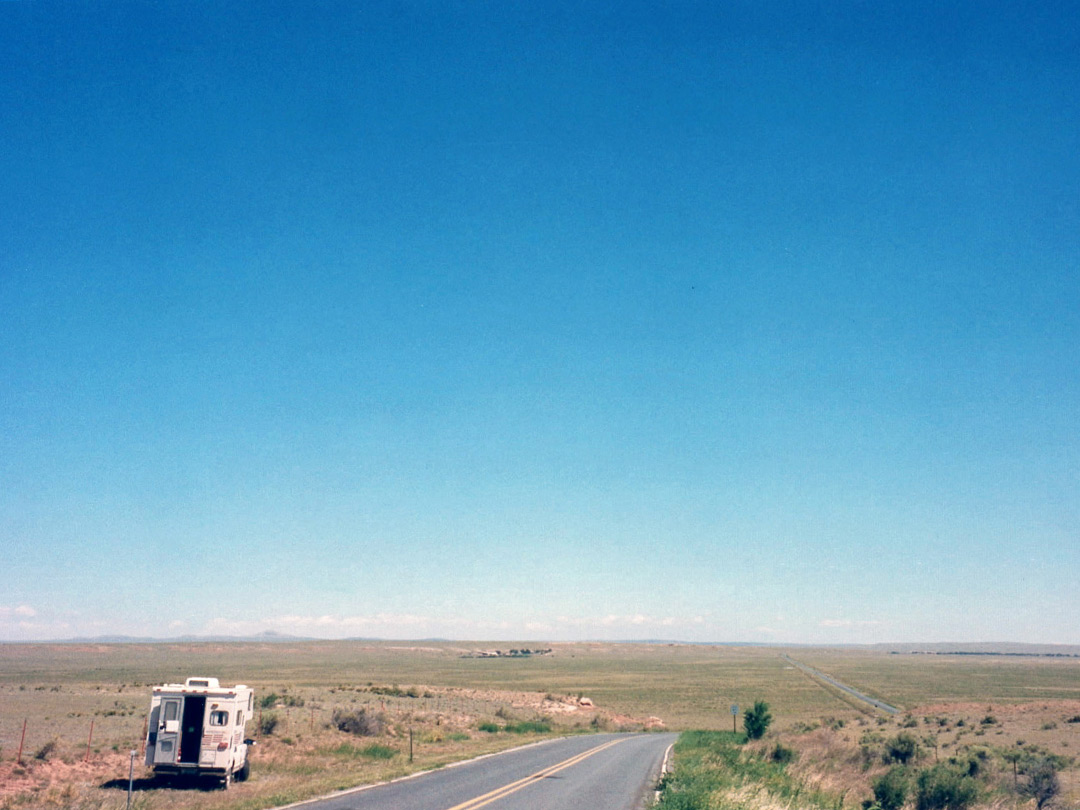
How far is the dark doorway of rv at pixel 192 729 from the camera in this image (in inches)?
802

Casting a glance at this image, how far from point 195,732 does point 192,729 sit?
14 cm

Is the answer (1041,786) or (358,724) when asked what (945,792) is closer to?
(1041,786)

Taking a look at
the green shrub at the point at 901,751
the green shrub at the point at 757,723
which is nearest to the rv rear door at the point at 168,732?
the green shrub at the point at 901,751

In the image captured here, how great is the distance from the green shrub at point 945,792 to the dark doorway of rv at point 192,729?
20.3 m

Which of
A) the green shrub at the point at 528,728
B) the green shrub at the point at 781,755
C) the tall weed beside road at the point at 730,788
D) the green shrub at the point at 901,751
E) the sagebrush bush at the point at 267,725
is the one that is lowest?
the green shrub at the point at 528,728

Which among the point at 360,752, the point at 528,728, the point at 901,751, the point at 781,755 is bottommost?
the point at 528,728

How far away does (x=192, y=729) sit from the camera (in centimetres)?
2061

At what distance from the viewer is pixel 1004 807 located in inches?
778

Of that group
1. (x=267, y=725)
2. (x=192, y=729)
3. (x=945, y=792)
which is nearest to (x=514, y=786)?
(x=192, y=729)

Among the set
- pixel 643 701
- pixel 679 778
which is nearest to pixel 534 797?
pixel 679 778

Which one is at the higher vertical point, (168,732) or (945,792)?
(168,732)

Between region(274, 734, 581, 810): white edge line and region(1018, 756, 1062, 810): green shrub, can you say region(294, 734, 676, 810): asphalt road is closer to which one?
region(274, 734, 581, 810): white edge line

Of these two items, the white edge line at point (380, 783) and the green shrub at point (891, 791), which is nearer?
the white edge line at point (380, 783)

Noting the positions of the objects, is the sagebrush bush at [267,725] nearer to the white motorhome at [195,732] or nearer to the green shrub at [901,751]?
the white motorhome at [195,732]
